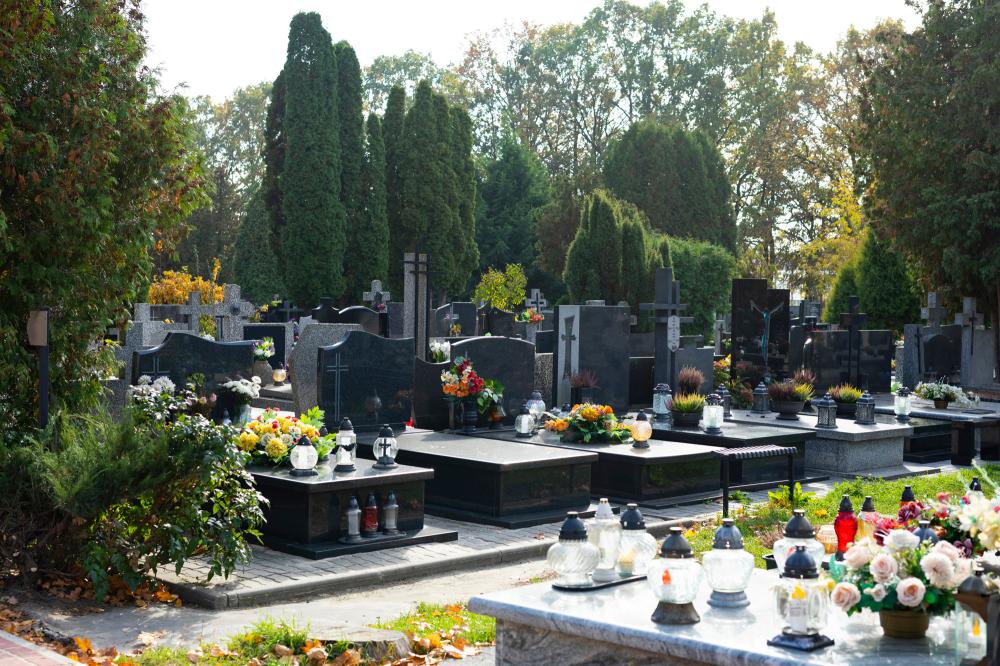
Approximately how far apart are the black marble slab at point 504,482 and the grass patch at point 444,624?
327cm

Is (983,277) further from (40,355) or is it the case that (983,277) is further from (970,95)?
(40,355)

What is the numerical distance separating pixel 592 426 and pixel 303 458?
410cm

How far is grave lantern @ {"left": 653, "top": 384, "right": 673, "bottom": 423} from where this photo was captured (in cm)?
1521

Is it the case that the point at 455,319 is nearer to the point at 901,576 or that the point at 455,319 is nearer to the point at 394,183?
the point at 394,183

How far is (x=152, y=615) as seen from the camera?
24.7 feet

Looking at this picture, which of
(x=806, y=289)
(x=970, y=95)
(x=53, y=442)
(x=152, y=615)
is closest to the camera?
(x=152, y=615)

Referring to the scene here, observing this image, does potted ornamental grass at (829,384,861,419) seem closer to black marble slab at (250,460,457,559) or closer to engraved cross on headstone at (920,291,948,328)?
engraved cross on headstone at (920,291,948,328)

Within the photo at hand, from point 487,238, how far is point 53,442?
39841 mm

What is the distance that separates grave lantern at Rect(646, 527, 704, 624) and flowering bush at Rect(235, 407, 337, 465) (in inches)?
226

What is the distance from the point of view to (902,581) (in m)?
4.64

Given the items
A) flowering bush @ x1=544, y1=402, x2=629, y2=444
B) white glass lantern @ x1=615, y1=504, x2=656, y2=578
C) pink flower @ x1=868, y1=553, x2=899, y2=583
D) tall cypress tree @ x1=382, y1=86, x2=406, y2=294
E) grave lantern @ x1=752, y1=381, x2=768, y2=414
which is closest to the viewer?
pink flower @ x1=868, y1=553, x2=899, y2=583

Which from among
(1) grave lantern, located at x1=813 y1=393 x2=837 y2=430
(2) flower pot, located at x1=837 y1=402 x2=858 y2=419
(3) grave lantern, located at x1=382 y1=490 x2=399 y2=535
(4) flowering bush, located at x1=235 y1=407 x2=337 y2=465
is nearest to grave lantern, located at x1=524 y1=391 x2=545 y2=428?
(1) grave lantern, located at x1=813 y1=393 x2=837 y2=430

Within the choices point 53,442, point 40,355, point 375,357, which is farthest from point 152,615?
point 375,357

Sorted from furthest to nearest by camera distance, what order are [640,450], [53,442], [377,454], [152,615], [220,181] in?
1. [220,181]
2. [640,450]
3. [377,454]
4. [53,442]
5. [152,615]
